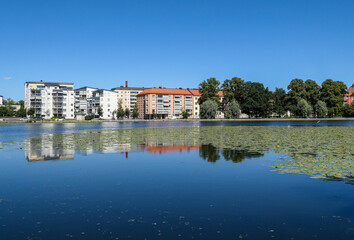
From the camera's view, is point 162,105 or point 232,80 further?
point 162,105

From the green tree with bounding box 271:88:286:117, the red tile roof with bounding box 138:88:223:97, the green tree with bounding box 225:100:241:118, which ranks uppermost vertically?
the red tile roof with bounding box 138:88:223:97

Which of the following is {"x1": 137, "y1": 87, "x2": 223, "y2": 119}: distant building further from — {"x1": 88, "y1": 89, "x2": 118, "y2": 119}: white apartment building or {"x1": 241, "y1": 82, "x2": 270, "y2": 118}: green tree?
{"x1": 241, "y1": 82, "x2": 270, "y2": 118}: green tree

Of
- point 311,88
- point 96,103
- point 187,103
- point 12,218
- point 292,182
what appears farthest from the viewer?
point 187,103

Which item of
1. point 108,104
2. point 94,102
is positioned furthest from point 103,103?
point 94,102

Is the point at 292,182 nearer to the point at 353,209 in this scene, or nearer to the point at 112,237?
the point at 353,209

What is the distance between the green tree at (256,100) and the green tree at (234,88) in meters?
2.33

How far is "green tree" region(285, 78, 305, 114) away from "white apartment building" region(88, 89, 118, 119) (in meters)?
93.6

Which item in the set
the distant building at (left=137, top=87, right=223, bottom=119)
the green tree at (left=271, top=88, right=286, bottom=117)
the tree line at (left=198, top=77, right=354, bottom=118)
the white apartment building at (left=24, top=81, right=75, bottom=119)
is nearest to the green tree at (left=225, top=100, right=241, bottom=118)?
the tree line at (left=198, top=77, right=354, bottom=118)

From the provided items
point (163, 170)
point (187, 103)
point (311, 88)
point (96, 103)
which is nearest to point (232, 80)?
point (311, 88)

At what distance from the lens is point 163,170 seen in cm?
1283

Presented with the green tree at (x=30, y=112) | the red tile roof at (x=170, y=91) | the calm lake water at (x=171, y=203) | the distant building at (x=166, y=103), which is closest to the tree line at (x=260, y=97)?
the distant building at (x=166, y=103)

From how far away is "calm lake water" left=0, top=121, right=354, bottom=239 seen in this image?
614 centimetres

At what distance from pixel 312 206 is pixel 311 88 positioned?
12665 centimetres

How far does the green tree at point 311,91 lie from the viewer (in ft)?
395
